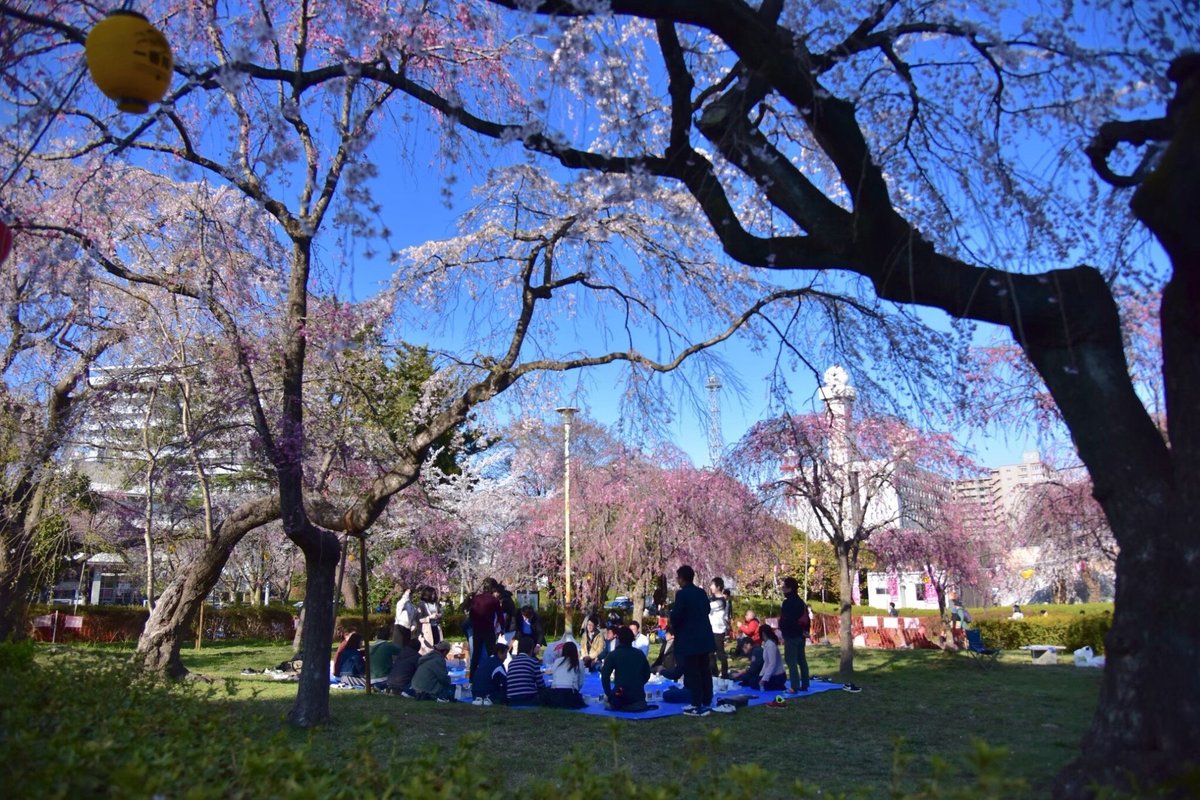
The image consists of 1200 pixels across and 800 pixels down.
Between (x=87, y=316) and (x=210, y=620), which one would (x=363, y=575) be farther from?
(x=210, y=620)

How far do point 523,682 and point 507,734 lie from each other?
2012mm

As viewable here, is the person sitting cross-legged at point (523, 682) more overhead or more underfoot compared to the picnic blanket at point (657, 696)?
more overhead

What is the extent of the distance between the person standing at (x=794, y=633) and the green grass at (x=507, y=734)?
0.47 m

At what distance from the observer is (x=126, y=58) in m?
3.43

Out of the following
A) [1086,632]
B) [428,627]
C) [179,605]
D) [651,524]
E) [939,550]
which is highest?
[651,524]

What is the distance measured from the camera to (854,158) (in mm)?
4160

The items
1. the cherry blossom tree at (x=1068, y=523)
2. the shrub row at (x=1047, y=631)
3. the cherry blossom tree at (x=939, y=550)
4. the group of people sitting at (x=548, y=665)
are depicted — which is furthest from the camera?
the shrub row at (x=1047, y=631)

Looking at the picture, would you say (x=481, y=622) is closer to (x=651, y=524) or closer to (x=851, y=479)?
(x=851, y=479)

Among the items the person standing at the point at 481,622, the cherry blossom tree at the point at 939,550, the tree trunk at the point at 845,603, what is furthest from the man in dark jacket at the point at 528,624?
the cherry blossom tree at the point at 939,550

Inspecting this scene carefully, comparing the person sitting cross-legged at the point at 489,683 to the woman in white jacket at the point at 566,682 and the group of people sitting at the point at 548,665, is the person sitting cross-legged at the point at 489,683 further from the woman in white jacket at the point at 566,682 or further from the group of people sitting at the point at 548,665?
the woman in white jacket at the point at 566,682

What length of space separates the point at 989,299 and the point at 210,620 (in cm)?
2245

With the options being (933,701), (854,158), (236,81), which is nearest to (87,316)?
(236,81)

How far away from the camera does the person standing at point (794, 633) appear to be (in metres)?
10.2

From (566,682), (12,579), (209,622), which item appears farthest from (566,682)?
(209,622)
